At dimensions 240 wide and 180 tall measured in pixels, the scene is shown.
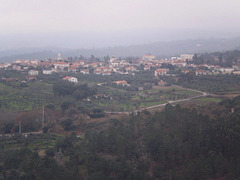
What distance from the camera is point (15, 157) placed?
11602 mm

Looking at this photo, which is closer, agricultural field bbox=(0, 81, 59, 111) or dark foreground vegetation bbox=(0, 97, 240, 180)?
dark foreground vegetation bbox=(0, 97, 240, 180)

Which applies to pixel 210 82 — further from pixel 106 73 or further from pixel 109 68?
pixel 109 68

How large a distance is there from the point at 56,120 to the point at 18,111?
9.08 feet

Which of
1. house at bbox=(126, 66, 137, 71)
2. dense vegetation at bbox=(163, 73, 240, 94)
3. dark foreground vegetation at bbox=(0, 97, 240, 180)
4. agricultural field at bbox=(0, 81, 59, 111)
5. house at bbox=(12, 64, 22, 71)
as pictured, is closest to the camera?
dark foreground vegetation at bbox=(0, 97, 240, 180)

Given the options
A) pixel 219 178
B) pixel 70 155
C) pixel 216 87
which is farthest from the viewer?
pixel 216 87

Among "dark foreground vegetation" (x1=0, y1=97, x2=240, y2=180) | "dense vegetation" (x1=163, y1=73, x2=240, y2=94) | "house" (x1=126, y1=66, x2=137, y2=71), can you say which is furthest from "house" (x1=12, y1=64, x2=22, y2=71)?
"dark foreground vegetation" (x1=0, y1=97, x2=240, y2=180)

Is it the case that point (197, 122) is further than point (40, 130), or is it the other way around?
point (40, 130)

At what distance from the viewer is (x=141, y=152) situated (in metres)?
12.6

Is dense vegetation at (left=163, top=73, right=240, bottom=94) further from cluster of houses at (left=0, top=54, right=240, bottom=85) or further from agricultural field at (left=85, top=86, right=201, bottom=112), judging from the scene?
cluster of houses at (left=0, top=54, right=240, bottom=85)

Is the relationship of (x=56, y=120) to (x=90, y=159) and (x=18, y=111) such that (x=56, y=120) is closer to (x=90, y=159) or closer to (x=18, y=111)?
(x=18, y=111)

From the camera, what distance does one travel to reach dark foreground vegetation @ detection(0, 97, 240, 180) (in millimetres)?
10250

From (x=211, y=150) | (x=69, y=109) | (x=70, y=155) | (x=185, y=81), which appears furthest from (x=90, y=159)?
(x=185, y=81)

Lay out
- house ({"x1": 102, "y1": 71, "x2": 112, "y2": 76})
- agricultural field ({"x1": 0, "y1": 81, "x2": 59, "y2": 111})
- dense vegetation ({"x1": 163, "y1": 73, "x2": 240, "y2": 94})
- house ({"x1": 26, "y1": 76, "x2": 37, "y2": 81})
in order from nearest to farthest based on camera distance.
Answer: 1. agricultural field ({"x1": 0, "y1": 81, "x2": 59, "y2": 111})
2. dense vegetation ({"x1": 163, "y1": 73, "x2": 240, "y2": 94})
3. house ({"x1": 26, "y1": 76, "x2": 37, "y2": 81})
4. house ({"x1": 102, "y1": 71, "x2": 112, "y2": 76})

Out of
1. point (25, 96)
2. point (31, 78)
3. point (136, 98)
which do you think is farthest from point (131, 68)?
point (25, 96)
